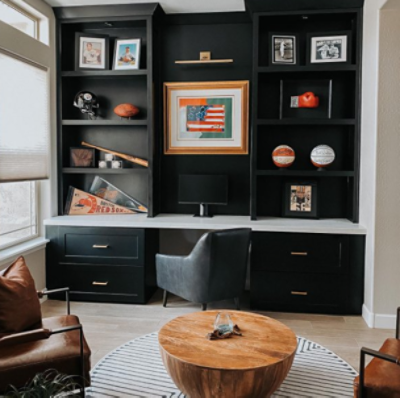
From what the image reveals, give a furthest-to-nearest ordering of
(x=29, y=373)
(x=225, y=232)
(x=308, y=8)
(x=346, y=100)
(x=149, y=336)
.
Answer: (x=346, y=100)
(x=308, y=8)
(x=225, y=232)
(x=149, y=336)
(x=29, y=373)

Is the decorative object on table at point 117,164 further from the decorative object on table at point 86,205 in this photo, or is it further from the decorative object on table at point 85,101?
the decorative object on table at point 85,101

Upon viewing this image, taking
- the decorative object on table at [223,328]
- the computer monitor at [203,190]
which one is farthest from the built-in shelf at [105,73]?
the decorative object on table at [223,328]

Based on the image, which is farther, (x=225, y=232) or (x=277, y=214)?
(x=277, y=214)

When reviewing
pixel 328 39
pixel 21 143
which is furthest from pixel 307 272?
pixel 21 143

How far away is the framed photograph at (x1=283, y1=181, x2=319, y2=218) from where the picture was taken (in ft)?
13.8

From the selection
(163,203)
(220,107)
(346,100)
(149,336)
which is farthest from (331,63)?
(149,336)

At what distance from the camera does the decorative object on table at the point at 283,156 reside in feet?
13.4

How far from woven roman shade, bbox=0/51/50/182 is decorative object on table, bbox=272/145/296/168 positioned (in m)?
2.19

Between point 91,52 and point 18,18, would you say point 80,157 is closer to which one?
point 91,52

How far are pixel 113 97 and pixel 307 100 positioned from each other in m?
1.97

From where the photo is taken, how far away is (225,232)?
3582mm

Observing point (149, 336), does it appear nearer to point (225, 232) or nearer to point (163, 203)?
point (225, 232)

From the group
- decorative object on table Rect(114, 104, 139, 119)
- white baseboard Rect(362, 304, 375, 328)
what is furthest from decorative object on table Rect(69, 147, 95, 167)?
white baseboard Rect(362, 304, 375, 328)

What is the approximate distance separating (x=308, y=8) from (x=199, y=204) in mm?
2104
